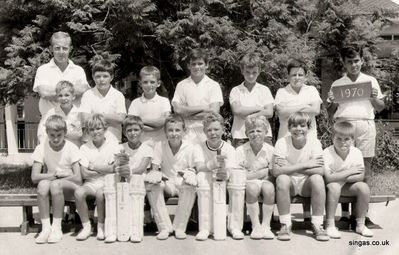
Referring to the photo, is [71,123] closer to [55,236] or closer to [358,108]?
[55,236]

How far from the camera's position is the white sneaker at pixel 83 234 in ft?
17.0

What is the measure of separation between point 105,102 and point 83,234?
152 cm

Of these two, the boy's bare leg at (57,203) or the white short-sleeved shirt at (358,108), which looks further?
the white short-sleeved shirt at (358,108)

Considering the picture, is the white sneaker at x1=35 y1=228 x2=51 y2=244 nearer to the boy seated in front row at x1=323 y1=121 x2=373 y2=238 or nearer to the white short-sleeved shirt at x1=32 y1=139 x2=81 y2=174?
the white short-sleeved shirt at x1=32 y1=139 x2=81 y2=174

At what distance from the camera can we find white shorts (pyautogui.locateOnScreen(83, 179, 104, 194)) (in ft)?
17.6

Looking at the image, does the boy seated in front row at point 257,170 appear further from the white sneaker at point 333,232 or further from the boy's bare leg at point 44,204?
the boy's bare leg at point 44,204

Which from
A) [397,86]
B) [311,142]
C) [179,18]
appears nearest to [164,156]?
[311,142]

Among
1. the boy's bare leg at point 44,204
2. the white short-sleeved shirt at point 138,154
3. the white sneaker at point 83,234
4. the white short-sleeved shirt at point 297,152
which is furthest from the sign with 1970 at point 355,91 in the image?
the boy's bare leg at point 44,204

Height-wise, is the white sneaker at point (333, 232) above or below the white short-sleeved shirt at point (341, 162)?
below

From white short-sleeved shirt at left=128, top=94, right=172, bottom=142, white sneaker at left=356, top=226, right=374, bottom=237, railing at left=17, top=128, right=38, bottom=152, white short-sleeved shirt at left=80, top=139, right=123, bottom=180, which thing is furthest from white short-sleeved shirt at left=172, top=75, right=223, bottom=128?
railing at left=17, top=128, right=38, bottom=152

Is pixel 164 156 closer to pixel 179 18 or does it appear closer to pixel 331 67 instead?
pixel 179 18

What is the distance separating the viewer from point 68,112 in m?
5.81

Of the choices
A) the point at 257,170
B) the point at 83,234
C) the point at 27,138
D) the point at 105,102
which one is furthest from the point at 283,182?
the point at 27,138

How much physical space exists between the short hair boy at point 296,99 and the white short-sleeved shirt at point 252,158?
1.61 feet
